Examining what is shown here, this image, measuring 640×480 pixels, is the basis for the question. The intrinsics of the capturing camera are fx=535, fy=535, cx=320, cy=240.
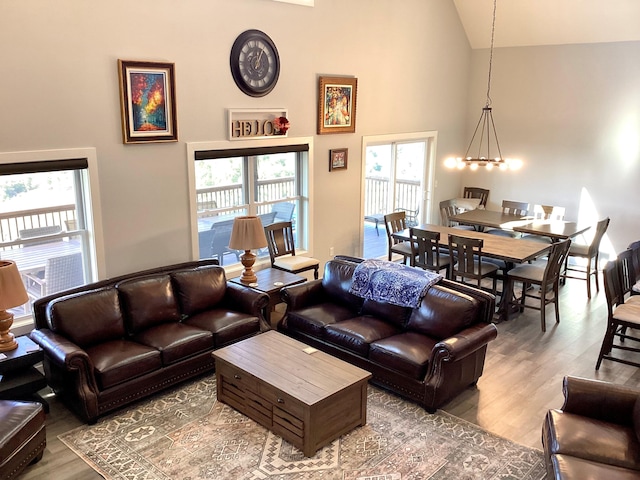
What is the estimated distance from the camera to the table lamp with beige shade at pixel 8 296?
4.23 meters

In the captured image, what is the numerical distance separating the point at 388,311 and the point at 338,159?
2.90m

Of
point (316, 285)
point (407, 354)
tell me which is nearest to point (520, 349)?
point (407, 354)

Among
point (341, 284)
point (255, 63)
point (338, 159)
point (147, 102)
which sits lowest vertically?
point (341, 284)

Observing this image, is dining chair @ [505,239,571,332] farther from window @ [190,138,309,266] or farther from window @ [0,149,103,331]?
window @ [0,149,103,331]

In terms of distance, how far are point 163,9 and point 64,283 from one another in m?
2.91

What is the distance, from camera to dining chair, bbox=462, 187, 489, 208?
973 cm

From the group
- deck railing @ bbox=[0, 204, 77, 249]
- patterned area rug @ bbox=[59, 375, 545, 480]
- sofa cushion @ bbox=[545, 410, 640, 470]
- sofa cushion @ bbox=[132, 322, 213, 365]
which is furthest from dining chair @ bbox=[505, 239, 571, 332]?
deck railing @ bbox=[0, 204, 77, 249]

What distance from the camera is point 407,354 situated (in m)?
4.62

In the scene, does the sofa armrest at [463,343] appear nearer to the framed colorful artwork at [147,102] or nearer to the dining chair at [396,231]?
the dining chair at [396,231]

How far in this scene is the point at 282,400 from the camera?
13.3ft

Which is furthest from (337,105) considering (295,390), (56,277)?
(295,390)

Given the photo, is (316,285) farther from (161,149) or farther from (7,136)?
(7,136)

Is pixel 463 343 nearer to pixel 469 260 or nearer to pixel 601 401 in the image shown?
pixel 601 401

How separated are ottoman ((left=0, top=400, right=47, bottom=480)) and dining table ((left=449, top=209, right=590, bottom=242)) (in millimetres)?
6226
